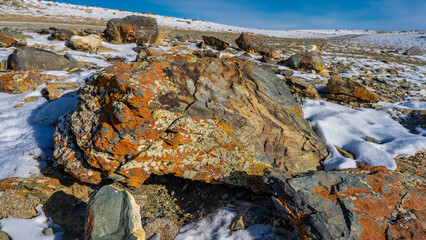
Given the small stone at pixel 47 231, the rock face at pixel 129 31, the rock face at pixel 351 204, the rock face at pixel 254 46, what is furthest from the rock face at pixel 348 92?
the rock face at pixel 129 31

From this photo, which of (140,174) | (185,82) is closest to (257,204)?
(140,174)

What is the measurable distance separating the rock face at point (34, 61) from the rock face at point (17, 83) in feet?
4.12

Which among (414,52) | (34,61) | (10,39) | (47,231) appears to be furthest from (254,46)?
(414,52)

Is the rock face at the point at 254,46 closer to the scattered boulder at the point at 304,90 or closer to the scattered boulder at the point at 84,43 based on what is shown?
the scattered boulder at the point at 304,90

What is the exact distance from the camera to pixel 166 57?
4.04 metres

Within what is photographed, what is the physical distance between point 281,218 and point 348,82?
19.0 feet

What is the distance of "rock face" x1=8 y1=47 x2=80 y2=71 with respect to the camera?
7020 millimetres

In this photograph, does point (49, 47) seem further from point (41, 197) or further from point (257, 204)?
point (257, 204)

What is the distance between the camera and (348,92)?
22.6 ft

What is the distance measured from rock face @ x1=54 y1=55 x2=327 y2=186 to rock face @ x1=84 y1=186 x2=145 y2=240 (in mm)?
525

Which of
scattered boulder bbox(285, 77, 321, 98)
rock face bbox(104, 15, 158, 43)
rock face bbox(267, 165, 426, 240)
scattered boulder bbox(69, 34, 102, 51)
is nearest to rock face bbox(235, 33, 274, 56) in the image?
rock face bbox(104, 15, 158, 43)

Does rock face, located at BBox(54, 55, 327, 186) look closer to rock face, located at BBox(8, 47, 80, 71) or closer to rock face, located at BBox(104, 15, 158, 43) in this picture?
rock face, located at BBox(8, 47, 80, 71)

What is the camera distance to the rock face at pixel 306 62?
1003 centimetres

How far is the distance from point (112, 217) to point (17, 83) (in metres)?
5.53
